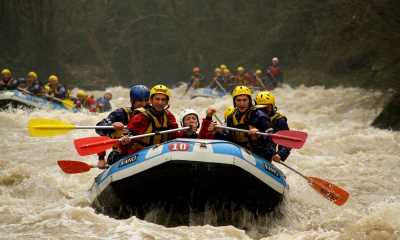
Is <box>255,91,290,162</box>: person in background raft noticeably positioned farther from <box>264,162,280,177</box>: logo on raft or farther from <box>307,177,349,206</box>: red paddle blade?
<box>264,162,280,177</box>: logo on raft

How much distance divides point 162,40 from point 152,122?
104 feet

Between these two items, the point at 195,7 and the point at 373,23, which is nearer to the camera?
the point at 373,23

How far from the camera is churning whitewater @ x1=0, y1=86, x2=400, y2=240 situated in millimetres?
6102

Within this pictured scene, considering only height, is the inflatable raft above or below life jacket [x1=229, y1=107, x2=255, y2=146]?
Result: above

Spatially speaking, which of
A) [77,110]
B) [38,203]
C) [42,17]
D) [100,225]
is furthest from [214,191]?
[42,17]

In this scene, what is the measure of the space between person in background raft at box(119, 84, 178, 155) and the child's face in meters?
0.27

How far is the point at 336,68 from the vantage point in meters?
27.1

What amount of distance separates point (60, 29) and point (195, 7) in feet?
24.9

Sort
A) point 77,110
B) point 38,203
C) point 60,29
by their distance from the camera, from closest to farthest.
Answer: point 38,203 < point 77,110 < point 60,29

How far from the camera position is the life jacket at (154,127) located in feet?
24.9

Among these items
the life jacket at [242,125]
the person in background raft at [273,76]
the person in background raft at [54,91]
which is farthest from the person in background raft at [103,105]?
the life jacket at [242,125]

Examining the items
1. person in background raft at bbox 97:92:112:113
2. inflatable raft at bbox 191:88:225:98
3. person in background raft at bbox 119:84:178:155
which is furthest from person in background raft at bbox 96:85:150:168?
inflatable raft at bbox 191:88:225:98

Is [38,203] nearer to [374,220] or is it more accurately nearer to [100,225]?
[100,225]

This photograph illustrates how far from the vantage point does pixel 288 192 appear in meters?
7.90
